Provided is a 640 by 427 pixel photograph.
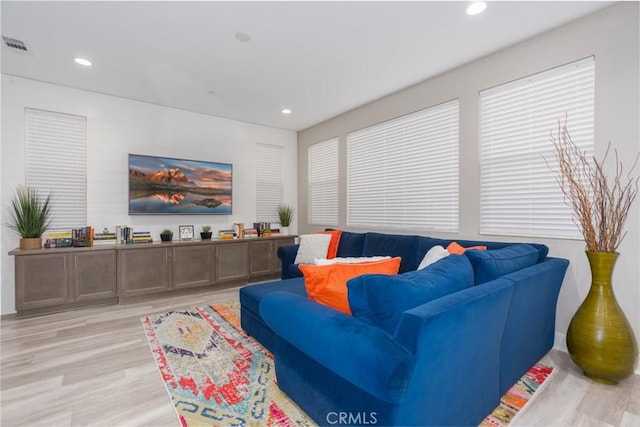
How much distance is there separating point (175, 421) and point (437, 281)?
64.3 inches

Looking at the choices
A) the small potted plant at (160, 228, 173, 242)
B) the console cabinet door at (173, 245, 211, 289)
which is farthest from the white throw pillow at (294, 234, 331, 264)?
the small potted plant at (160, 228, 173, 242)

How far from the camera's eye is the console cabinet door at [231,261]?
14.3ft

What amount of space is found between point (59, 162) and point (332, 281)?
402cm

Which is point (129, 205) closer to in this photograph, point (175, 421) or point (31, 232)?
point (31, 232)

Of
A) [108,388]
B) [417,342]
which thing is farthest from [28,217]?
[417,342]

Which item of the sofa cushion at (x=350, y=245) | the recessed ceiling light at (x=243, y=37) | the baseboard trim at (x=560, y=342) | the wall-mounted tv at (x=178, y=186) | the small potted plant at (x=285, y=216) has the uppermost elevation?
the recessed ceiling light at (x=243, y=37)

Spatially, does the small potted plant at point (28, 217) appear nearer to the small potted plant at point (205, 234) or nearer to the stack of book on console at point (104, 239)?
the stack of book on console at point (104, 239)

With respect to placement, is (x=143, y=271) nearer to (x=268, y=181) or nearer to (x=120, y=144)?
(x=120, y=144)

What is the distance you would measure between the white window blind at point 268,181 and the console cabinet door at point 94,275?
2299 millimetres

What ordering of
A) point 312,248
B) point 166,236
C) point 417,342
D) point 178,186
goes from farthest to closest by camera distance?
point 178,186 → point 166,236 → point 312,248 → point 417,342

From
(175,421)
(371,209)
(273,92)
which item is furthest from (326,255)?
(175,421)

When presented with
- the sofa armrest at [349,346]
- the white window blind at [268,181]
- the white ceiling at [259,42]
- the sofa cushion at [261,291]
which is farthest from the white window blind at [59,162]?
the sofa armrest at [349,346]

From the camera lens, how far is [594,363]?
6.46 feet

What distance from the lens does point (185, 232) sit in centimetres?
440
